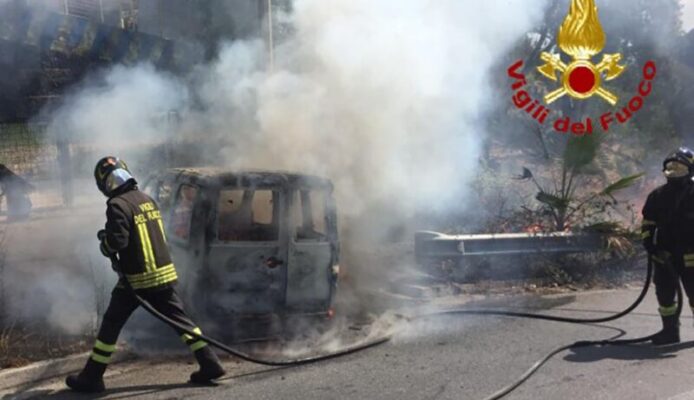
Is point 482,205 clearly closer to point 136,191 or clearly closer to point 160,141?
point 160,141

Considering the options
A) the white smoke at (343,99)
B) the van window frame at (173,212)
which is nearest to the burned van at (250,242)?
the van window frame at (173,212)

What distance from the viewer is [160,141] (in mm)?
9023

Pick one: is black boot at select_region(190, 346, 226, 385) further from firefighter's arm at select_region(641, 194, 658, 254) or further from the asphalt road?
firefighter's arm at select_region(641, 194, 658, 254)

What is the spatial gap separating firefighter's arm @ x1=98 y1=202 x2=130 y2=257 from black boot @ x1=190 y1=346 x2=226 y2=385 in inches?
36.8

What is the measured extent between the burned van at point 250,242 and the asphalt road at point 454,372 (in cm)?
58

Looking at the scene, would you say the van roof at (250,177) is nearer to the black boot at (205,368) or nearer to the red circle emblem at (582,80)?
the black boot at (205,368)

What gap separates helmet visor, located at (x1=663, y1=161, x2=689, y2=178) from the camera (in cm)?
575

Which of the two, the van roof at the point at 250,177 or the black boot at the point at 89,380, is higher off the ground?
the van roof at the point at 250,177

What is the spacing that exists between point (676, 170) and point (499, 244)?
8.81 feet

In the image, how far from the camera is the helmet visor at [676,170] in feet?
18.9

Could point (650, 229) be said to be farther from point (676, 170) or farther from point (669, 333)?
point (669, 333)

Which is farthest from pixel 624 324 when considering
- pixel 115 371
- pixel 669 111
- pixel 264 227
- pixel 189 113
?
pixel 669 111

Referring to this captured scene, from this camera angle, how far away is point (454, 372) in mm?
4941

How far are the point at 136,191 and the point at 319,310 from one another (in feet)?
6.41
